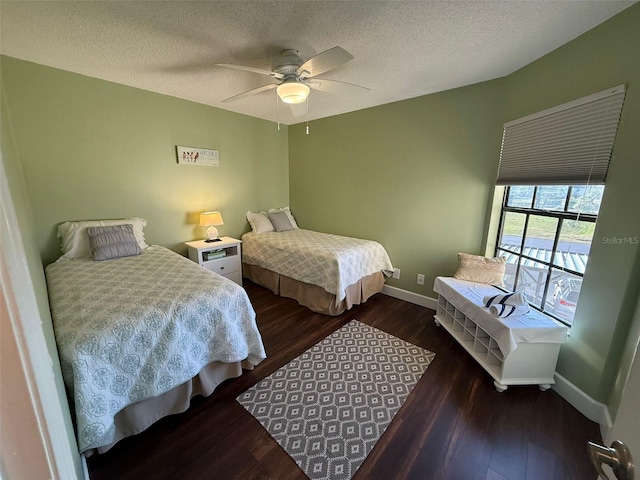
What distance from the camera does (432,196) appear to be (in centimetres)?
283

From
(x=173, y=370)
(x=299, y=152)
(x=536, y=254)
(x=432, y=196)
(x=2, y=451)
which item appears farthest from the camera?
(x=299, y=152)

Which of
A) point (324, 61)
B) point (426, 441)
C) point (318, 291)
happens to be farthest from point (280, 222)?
point (426, 441)

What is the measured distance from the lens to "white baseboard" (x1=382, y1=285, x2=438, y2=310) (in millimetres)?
2955

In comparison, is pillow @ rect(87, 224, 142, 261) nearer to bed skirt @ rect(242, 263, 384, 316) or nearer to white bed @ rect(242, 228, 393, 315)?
white bed @ rect(242, 228, 393, 315)

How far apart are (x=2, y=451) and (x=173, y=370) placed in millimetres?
1264

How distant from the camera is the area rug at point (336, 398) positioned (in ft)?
4.52

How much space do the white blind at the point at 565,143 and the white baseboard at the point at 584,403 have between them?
136 cm

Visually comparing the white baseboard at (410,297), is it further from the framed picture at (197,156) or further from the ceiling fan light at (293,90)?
the framed picture at (197,156)

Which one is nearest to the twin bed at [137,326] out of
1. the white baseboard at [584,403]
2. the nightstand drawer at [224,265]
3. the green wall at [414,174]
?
the nightstand drawer at [224,265]

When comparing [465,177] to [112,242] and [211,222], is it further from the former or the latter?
[112,242]

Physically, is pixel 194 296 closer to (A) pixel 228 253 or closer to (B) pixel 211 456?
(B) pixel 211 456

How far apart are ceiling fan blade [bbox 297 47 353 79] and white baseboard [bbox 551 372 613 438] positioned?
2.59 metres

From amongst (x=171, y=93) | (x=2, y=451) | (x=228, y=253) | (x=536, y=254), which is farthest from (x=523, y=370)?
(x=171, y=93)

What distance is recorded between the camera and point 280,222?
3902mm
